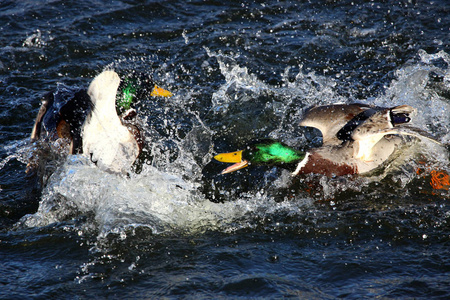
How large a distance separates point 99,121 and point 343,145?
6.73ft

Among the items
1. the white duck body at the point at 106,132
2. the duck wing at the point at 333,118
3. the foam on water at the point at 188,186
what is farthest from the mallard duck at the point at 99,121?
the duck wing at the point at 333,118

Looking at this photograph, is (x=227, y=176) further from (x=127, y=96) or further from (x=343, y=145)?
(x=127, y=96)

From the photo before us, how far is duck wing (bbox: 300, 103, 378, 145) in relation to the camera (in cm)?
441

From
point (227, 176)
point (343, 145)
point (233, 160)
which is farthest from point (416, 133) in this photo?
point (227, 176)

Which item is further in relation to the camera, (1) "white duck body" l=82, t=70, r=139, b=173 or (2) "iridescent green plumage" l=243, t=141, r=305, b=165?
(2) "iridescent green plumage" l=243, t=141, r=305, b=165

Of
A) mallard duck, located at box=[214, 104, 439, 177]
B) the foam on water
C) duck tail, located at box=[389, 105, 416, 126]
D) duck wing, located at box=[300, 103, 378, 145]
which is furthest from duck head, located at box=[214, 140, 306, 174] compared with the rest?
duck tail, located at box=[389, 105, 416, 126]

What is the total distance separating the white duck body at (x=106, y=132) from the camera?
3725 millimetres

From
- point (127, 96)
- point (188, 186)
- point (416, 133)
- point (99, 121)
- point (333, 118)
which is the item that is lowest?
point (188, 186)

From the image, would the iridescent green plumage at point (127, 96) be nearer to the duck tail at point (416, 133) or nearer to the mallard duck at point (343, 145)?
the mallard duck at point (343, 145)

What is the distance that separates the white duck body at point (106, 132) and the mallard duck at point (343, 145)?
0.84m

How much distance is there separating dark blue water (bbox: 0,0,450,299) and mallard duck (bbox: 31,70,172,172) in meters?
0.15

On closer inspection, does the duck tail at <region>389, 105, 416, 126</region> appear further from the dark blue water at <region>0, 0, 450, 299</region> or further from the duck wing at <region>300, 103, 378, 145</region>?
the dark blue water at <region>0, 0, 450, 299</region>

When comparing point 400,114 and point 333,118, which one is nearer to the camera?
point 400,114

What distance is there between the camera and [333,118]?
445 centimetres
